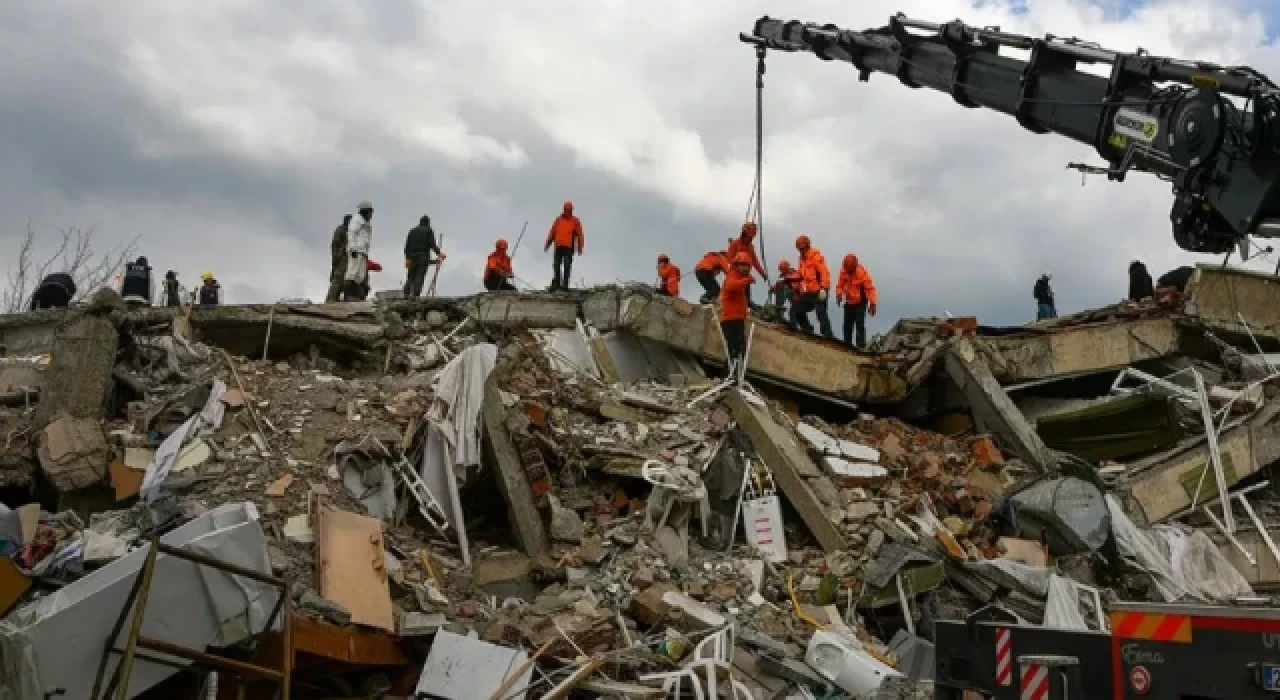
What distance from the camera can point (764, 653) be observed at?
6688 millimetres

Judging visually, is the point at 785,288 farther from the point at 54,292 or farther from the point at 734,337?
the point at 54,292

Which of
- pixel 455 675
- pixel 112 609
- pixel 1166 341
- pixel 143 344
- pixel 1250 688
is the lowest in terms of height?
pixel 455 675

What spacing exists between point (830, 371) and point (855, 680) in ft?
18.1

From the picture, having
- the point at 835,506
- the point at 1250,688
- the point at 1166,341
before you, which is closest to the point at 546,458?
the point at 835,506

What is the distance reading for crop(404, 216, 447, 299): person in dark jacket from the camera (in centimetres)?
1334

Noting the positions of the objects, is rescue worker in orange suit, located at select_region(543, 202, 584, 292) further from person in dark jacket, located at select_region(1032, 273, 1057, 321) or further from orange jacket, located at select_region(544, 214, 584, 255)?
person in dark jacket, located at select_region(1032, 273, 1057, 321)

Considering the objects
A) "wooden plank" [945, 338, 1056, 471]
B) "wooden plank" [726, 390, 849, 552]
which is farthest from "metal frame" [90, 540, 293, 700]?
"wooden plank" [945, 338, 1056, 471]

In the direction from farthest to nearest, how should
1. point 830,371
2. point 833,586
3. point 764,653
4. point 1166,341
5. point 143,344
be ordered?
point 1166,341
point 830,371
point 143,344
point 833,586
point 764,653

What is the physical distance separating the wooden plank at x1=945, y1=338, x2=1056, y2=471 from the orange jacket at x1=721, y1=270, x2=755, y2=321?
8.29 feet

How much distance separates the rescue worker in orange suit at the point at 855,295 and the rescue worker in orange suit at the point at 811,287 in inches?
16.5

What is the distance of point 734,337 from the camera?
10.9 meters

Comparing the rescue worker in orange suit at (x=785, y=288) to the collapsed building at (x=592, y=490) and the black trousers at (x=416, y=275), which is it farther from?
the black trousers at (x=416, y=275)

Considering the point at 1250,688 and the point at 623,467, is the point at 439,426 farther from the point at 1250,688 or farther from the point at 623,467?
the point at 1250,688

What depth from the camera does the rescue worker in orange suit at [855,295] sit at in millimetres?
13898
